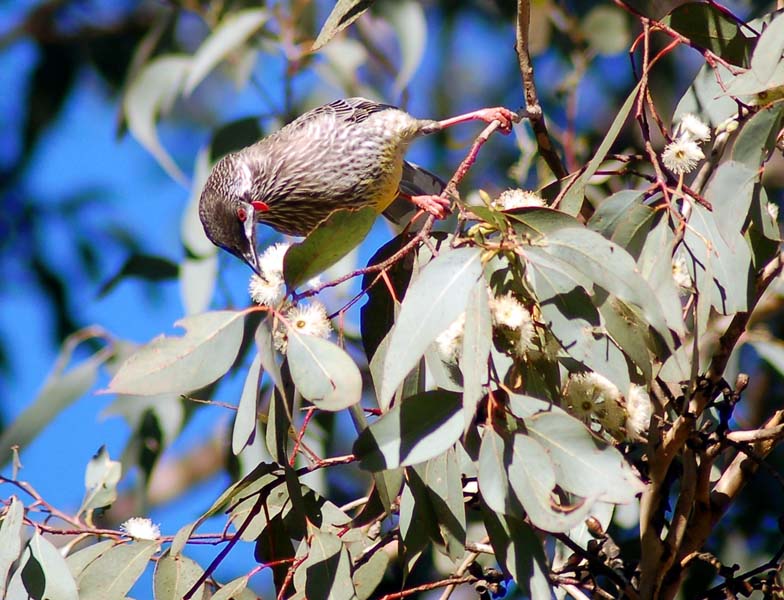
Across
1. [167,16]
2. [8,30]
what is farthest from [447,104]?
[8,30]

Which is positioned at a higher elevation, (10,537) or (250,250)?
(10,537)

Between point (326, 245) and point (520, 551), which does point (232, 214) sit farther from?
point (520, 551)

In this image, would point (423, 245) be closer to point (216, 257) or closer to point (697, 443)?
point (697, 443)

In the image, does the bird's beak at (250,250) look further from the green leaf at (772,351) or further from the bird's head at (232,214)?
the green leaf at (772,351)

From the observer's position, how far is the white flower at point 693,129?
7.14ft

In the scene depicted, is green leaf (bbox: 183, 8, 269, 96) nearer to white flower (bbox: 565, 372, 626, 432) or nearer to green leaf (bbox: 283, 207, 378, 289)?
green leaf (bbox: 283, 207, 378, 289)

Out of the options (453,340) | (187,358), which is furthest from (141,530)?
(453,340)

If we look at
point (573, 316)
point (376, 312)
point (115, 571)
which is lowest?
point (115, 571)

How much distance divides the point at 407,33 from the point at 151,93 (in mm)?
1055

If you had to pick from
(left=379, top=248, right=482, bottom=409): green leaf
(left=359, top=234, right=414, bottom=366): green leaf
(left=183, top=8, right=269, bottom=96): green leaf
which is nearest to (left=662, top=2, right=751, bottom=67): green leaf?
(left=359, top=234, right=414, bottom=366): green leaf

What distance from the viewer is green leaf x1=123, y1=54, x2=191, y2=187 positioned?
169 inches

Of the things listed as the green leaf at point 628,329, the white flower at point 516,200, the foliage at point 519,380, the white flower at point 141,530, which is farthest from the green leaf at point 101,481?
the green leaf at point 628,329

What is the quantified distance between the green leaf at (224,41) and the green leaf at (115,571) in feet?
7.82

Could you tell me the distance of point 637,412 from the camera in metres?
2.00
